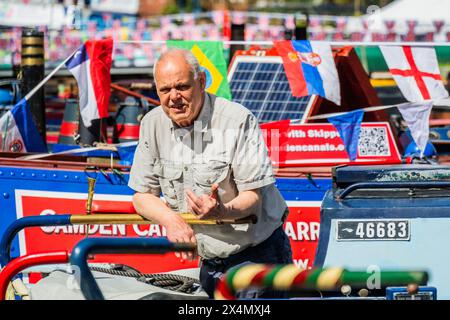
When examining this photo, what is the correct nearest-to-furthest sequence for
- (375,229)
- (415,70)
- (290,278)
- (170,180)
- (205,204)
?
(290,278)
(205,204)
(170,180)
(375,229)
(415,70)

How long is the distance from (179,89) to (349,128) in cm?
383

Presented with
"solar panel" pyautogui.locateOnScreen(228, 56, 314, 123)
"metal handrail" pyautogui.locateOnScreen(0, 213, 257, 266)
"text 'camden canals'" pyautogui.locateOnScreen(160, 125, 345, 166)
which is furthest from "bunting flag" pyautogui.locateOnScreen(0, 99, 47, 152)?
"text 'camden canals'" pyautogui.locateOnScreen(160, 125, 345, 166)

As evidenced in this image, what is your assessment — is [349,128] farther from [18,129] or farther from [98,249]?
[98,249]

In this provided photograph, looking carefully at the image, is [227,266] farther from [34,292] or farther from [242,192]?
[34,292]

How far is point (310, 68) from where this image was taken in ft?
27.5

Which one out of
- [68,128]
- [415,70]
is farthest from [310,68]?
[68,128]

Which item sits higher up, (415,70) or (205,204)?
(415,70)

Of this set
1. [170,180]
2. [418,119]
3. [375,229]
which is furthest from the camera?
[418,119]

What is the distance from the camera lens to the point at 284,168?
7.68m

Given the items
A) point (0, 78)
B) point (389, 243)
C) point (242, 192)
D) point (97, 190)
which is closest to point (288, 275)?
point (242, 192)

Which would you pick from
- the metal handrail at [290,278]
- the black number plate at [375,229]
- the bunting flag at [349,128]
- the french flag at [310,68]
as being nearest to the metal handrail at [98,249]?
the metal handrail at [290,278]

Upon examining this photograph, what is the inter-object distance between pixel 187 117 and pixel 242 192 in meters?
0.42

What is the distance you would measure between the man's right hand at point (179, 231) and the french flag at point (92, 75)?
15.3 ft

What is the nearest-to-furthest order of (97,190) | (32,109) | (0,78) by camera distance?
(97,190) → (32,109) → (0,78)
